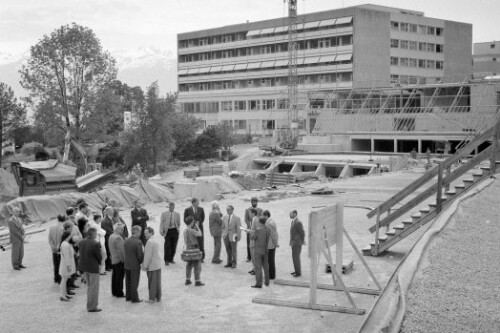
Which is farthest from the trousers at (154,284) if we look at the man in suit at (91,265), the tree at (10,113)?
the tree at (10,113)

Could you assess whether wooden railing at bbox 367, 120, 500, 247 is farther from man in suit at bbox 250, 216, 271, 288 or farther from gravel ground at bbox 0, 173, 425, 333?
man in suit at bbox 250, 216, 271, 288

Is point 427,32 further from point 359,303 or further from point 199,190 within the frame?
point 359,303

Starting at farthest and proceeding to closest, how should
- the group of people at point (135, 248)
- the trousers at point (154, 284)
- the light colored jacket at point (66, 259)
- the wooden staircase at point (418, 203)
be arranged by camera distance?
the wooden staircase at point (418, 203) → the light colored jacket at point (66, 259) → the trousers at point (154, 284) → the group of people at point (135, 248)

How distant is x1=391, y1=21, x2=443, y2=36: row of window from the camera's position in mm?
88188

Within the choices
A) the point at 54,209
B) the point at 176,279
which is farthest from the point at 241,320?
the point at 54,209

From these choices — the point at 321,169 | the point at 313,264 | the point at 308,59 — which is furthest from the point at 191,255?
the point at 308,59

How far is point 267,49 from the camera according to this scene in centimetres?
9431

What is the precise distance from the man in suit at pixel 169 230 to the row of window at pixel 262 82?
71.2 m

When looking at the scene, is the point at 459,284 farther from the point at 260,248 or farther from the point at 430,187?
the point at 430,187

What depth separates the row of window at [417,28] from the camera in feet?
289

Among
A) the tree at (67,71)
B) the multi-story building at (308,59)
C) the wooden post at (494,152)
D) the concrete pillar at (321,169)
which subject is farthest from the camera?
the multi-story building at (308,59)

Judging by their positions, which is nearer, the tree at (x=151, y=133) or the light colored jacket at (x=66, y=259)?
the light colored jacket at (x=66, y=259)

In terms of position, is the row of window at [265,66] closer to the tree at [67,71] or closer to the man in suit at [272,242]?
the tree at [67,71]

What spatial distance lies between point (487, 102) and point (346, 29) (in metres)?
27.1
